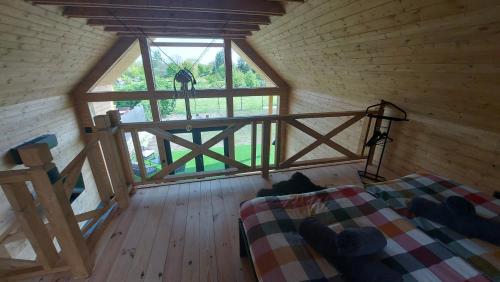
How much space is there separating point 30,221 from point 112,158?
0.87 m

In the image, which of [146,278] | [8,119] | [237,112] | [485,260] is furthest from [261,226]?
[237,112]

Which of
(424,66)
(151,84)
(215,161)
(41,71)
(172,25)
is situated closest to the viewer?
(424,66)

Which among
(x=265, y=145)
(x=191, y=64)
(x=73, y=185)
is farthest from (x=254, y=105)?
(x=73, y=185)

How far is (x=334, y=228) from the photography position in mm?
1205

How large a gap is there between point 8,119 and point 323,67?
5.13m

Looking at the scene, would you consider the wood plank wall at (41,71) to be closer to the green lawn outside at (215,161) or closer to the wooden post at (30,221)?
the wooden post at (30,221)

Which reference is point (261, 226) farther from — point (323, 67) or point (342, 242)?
point (323, 67)

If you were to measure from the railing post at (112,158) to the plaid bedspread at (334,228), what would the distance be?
149cm

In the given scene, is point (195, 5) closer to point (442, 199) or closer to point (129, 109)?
point (442, 199)

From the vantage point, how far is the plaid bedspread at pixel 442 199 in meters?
1.08

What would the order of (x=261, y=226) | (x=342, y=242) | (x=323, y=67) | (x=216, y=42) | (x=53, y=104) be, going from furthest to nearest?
(x=216, y=42), (x=53, y=104), (x=323, y=67), (x=261, y=226), (x=342, y=242)

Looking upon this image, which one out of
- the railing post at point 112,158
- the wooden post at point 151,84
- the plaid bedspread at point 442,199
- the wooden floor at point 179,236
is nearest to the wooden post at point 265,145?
the wooden floor at point 179,236

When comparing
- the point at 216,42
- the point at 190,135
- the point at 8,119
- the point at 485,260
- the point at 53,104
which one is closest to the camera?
the point at 485,260

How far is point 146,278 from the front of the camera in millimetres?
1465
